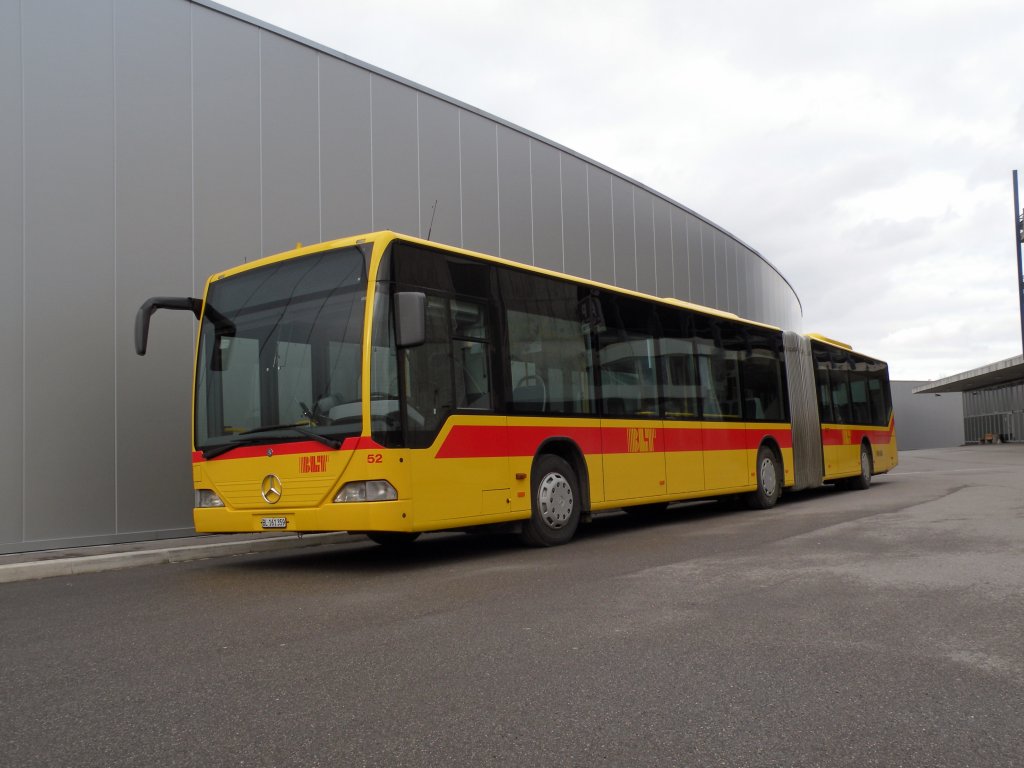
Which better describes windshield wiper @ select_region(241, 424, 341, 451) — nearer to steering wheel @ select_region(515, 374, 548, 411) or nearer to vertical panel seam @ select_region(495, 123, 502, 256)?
steering wheel @ select_region(515, 374, 548, 411)

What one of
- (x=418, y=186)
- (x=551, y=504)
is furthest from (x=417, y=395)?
(x=418, y=186)

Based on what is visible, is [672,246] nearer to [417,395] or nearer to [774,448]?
[774,448]

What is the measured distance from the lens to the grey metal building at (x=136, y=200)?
1055 cm

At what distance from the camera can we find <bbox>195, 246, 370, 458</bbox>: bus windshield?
7734 mm

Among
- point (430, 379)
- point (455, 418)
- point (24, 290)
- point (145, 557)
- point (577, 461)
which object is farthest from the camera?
point (24, 290)

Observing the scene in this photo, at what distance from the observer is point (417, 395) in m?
7.88

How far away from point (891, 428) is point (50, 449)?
18.6 meters

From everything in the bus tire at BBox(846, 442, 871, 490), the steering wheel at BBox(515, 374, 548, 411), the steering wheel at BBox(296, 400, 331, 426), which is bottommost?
the bus tire at BBox(846, 442, 871, 490)

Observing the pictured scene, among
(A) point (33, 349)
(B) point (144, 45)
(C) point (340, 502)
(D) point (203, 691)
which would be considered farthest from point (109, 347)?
(D) point (203, 691)

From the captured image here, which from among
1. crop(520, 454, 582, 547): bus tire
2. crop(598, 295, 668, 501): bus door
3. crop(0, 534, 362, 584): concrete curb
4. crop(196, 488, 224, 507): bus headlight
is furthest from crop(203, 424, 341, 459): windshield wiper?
crop(598, 295, 668, 501): bus door

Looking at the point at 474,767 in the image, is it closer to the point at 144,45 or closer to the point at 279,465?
the point at 279,465

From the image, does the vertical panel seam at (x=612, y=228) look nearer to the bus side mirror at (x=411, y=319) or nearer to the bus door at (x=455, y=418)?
the bus door at (x=455, y=418)

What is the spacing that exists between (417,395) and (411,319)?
765 millimetres

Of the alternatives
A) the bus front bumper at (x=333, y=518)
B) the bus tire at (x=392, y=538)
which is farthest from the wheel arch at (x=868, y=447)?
the bus front bumper at (x=333, y=518)
